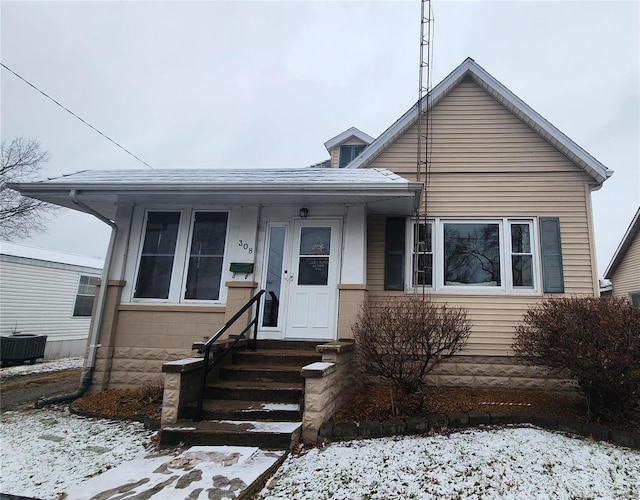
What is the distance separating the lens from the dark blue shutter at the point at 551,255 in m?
6.25

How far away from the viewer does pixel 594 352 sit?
4.00m

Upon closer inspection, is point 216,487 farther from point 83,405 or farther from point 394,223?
point 394,223

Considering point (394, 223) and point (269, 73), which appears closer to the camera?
point (394, 223)

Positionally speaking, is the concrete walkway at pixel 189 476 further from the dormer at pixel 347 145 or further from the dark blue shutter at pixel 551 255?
the dormer at pixel 347 145

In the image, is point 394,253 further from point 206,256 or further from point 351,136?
point 351,136

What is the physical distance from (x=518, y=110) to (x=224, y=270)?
6.51 m

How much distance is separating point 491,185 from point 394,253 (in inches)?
91.7

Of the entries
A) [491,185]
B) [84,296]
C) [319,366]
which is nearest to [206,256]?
[319,366]

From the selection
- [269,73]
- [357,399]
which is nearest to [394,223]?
[357,399]

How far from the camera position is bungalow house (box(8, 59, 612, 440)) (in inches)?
239

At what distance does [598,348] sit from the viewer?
4039 millimetres

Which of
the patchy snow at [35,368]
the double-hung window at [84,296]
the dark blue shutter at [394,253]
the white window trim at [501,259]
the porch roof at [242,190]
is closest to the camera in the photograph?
the porch roof at [242,190]

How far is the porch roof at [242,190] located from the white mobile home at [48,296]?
8567 mm

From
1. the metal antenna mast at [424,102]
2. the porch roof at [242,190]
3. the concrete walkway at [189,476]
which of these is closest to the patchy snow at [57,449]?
the concrete walkway at [189,476]
